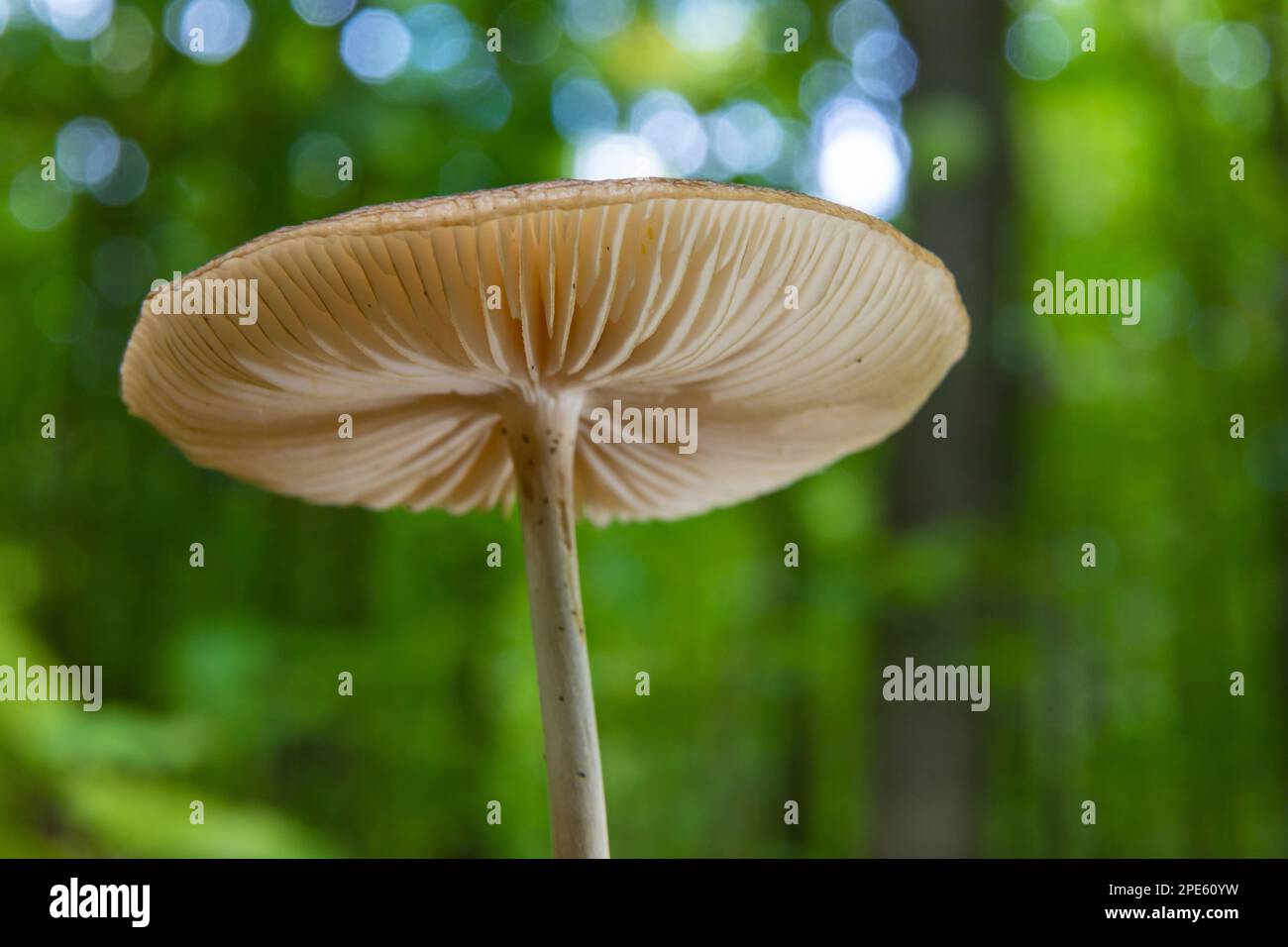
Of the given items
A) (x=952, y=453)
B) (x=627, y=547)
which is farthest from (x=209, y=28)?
(x=627, y=547)

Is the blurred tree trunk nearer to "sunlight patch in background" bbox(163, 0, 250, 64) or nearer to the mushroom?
the mushroom

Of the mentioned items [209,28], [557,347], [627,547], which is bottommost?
[627,547]

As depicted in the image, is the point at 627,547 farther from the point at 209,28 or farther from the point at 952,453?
the point at 209,28

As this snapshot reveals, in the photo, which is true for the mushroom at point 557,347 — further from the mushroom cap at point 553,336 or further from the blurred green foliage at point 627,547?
the blurred green foliage at point 627,547

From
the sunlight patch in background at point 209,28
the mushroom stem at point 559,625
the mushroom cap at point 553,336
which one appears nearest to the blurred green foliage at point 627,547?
the sunlight patch in background at point 209,28
